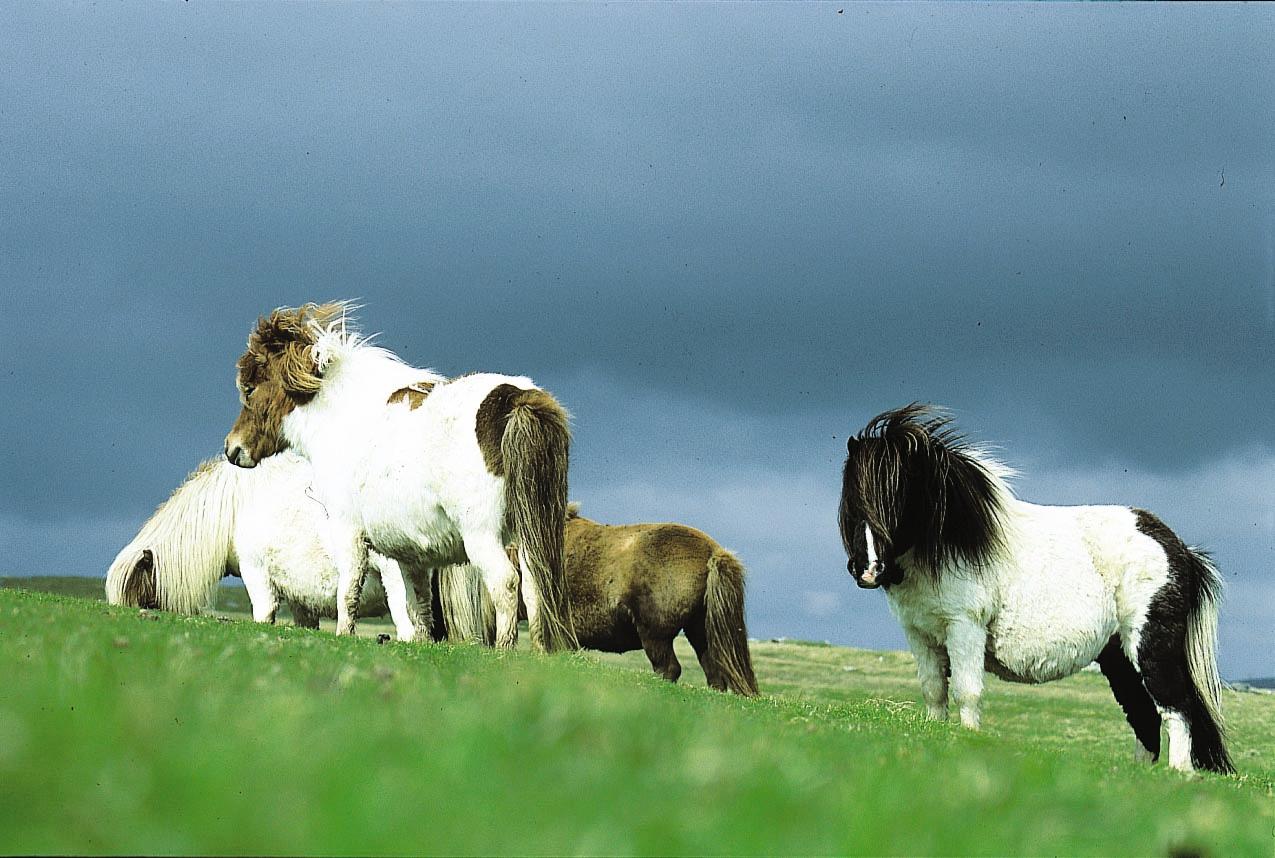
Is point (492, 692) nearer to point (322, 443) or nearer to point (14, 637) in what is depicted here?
point (14, 637)

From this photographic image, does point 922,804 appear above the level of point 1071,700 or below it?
above

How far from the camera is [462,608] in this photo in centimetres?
1739

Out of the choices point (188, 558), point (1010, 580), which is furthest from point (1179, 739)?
point (188, 558)

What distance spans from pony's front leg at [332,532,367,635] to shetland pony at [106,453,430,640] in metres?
3.16

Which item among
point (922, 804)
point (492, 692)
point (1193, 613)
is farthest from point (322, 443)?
point (922, 804)

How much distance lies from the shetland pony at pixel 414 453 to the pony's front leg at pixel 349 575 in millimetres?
16

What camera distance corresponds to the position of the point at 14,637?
7383 mm

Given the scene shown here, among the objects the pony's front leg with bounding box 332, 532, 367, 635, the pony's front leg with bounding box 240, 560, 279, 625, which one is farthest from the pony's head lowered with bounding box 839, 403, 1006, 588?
the pony's front leg with bounding box 240, 560, 279, 625

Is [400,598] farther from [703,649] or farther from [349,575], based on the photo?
[703,649]

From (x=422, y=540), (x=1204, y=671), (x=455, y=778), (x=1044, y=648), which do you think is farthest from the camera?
(x=1204, y=671)

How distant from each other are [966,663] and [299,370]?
9717mm

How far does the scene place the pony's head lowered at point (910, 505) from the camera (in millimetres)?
14352

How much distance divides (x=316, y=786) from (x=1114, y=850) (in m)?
3.16

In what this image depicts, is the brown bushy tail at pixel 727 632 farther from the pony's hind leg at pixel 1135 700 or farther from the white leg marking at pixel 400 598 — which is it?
the pony's hind leg at pixel 1135 700
